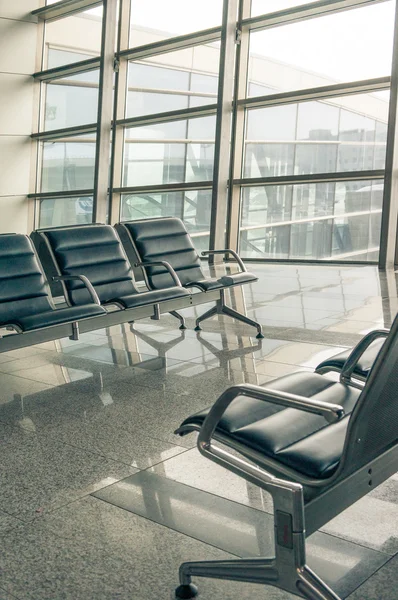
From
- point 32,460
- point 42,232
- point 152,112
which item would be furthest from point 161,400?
point 152,112

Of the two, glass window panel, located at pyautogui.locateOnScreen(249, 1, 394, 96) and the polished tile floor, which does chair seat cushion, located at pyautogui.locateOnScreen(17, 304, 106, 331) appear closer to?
the polished tile floor

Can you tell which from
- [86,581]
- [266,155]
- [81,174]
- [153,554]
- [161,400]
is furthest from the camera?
[81,174]

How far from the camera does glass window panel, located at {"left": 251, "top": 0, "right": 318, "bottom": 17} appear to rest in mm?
9672

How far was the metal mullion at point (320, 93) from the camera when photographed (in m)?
8.86

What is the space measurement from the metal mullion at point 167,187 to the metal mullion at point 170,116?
1052 millimetres

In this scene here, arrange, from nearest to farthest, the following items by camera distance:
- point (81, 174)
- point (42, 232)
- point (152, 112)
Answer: point (42, 232), point (152, 112), point (81, 174)

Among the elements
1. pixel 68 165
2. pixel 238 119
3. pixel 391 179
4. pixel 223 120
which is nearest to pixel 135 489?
pixel 391 179

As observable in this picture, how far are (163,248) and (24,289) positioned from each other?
4.73 feet

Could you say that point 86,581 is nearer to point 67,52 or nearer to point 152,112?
point 152,112

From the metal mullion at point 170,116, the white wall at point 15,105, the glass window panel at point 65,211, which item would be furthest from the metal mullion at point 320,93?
the white wall at point 15,105

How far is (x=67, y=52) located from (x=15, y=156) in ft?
7.18

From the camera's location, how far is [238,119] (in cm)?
1014

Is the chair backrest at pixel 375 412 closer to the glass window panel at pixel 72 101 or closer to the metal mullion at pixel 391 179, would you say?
the metal mullion at pixel 391 179

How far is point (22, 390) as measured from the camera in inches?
152
